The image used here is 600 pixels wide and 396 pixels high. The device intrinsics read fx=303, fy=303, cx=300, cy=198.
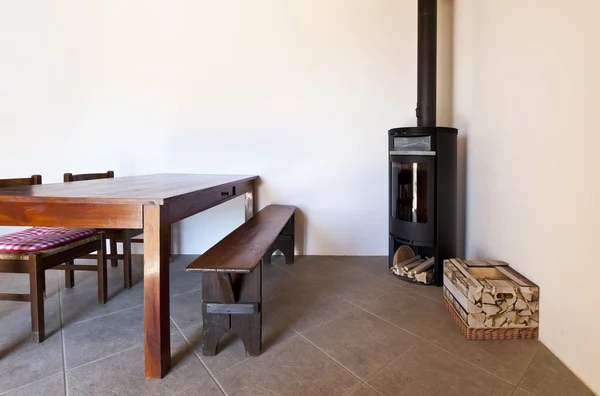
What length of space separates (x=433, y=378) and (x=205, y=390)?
89 centimetres

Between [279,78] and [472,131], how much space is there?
1.67 m

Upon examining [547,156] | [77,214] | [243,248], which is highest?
[547,156]

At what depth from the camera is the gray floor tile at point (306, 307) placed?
1661mm

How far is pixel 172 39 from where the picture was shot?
9.07 feet

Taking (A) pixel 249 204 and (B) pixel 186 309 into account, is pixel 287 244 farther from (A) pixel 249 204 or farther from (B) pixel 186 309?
(B) pixel 186 309

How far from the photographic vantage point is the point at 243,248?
1.53 m

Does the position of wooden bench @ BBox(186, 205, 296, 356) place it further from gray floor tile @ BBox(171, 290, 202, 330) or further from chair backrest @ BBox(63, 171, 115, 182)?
chair backrest @ BBox(63, 171, 115, 182)

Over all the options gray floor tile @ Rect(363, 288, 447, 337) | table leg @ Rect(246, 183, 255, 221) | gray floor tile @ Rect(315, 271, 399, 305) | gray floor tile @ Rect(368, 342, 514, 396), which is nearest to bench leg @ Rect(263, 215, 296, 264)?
table leg @ Rect(246, 183, 255, 221)

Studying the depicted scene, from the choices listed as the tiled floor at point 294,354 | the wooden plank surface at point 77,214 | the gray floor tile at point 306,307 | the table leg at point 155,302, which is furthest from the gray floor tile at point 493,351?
the wooden plank surface at point 77,214

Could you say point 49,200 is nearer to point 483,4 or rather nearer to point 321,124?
point 321,124

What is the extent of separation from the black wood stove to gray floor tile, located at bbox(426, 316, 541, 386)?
0.68 metres

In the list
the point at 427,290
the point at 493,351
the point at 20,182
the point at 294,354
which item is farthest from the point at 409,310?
the point at 20,182

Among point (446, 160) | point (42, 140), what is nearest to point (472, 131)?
point (446, 160)

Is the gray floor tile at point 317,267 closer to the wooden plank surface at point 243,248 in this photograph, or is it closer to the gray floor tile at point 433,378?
the wooden plank surface at point 243,248
